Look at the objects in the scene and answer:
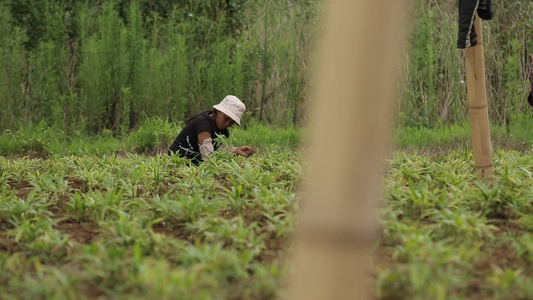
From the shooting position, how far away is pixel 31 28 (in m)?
8.72

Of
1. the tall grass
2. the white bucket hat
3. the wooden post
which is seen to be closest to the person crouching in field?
the white bucket hat

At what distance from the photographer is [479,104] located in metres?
3.62

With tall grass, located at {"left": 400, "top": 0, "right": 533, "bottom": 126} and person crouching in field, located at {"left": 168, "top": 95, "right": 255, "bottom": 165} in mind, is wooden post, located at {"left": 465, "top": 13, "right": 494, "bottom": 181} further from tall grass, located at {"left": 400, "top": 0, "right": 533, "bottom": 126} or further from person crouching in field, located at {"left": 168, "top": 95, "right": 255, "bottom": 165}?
tall grass, located at {"left": 400, "top": 0, "right": 533, "bottom": 126}

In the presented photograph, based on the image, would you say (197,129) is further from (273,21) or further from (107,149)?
(273,21)

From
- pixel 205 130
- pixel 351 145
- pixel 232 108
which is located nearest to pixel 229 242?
pixel 351 145

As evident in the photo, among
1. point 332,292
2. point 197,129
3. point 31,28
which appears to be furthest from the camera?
point 31,28

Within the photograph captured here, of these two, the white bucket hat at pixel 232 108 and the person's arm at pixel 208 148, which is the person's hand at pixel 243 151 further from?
the white bucket hat at pixel 232 108

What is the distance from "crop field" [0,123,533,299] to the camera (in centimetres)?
208

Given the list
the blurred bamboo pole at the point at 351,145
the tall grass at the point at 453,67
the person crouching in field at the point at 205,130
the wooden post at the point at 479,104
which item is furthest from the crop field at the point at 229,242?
the tall grass at the point at 453,67

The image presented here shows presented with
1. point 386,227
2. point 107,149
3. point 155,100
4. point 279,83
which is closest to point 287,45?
point 279,83

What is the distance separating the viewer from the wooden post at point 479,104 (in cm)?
357

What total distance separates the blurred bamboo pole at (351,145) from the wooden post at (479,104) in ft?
6.50

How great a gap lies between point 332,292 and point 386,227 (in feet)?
3.20

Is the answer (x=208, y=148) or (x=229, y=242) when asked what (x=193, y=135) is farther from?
(x=229, y=242)
